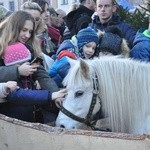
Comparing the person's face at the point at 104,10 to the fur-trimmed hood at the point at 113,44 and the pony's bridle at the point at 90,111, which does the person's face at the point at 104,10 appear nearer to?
the fur-trimmed hood at the point at 113,44

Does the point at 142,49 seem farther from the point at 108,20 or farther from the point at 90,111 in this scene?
the point at 90,111

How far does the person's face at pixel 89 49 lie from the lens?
135 inches

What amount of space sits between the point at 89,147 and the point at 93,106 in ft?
2.59

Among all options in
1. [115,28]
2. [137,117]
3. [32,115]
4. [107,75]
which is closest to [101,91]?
[107,75]

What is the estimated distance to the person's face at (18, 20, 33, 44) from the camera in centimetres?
310

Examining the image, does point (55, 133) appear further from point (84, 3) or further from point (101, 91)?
point (84, 3)

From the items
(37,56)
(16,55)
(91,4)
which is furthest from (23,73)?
(91,4)

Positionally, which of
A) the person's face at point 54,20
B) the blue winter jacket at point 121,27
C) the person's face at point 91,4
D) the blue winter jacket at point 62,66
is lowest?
the person's face at point 54,20

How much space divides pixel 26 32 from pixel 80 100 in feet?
2.72

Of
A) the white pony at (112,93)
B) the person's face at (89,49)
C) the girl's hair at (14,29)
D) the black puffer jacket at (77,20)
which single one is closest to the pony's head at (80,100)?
the white pony at (112,93)

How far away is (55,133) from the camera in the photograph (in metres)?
1.91

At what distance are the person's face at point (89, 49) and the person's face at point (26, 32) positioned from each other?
0.54m

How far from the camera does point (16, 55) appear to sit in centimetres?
286

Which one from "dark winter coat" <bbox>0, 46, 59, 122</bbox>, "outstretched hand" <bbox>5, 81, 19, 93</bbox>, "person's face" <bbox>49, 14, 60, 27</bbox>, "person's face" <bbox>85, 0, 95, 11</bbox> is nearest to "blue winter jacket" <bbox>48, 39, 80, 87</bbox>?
"dark winter coat" <bbox>0, 46, 59, 122</bbox>
